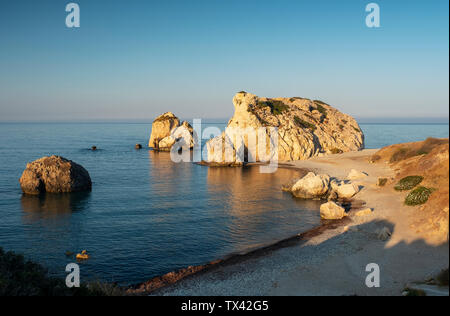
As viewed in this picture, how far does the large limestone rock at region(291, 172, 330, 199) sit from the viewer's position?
47812 mm

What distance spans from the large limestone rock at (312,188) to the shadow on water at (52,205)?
30.8m

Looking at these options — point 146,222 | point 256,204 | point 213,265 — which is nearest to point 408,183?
point 256,204

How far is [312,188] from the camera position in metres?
47.8

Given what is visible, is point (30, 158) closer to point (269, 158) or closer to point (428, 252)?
point (269, 158)

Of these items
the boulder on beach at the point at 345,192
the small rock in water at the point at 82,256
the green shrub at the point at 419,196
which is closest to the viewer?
the small rock in water at the point at 82,256

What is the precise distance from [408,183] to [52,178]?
5235 cm

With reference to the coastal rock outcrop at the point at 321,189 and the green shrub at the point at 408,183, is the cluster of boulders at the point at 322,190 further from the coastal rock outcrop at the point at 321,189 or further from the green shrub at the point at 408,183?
the green shrub at the point at 408,183

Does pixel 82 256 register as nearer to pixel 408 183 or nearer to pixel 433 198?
pixel 433 198

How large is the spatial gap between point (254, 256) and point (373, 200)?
22016 millimetres

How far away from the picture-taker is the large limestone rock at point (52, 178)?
49875mm

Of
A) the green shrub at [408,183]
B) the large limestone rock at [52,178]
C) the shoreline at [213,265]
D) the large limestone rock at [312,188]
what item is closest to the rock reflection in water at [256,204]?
the shoreline at [213,265]

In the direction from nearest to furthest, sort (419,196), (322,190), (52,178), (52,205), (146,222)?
(419,196) → (146,222) → (52,205) → (322,190) → (52,178)

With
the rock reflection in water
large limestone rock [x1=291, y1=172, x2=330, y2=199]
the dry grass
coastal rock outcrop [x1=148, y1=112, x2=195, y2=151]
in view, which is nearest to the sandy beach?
the dry grass

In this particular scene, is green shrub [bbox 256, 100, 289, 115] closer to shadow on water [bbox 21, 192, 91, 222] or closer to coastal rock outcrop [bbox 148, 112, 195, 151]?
coastal rock outcrop [bbox 148, 112, 195, 151]
